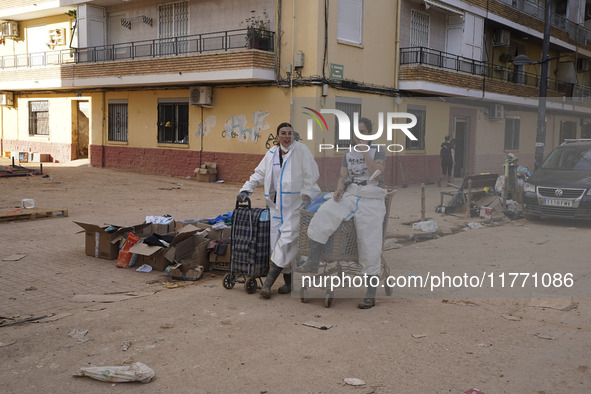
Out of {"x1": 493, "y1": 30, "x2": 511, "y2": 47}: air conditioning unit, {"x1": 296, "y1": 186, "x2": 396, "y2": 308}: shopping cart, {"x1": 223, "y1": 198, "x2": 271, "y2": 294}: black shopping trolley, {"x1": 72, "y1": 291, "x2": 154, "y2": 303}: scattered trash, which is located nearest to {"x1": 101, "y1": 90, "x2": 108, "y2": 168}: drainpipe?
{"x1": 493, "y1": 30, "x2": 511, "y2": 47}: air conditioning unit

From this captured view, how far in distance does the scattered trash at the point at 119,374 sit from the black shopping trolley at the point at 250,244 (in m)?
2.23

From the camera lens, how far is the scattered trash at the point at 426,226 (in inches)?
417

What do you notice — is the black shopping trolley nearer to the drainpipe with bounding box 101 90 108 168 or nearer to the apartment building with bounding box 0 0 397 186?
the apartment building with bounding box 0 0 397 186

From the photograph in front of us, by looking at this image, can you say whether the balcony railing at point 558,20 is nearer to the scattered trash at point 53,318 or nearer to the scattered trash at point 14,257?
the scattered trash at point 14,257

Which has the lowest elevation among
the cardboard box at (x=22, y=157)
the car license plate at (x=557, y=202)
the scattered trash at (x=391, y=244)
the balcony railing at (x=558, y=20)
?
the scattered trash at (x=391, y=244)

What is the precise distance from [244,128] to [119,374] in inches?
614

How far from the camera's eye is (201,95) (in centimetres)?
1977

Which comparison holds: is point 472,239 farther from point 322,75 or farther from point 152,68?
point 152,68

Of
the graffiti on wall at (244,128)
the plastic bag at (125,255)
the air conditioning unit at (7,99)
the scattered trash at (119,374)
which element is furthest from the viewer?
the air conditioning unit at (7,99)

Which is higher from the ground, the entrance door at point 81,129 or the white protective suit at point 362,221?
the entrance door at point 81,129

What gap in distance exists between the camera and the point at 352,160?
19.5ft

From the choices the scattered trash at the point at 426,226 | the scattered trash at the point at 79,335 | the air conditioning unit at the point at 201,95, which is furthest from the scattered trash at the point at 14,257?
the air conditioning unit at the point at 201,95

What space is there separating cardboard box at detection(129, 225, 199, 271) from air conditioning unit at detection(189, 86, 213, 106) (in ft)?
42.6

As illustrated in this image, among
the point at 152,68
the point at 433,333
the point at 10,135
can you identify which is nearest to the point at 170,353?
the point at 433,333
